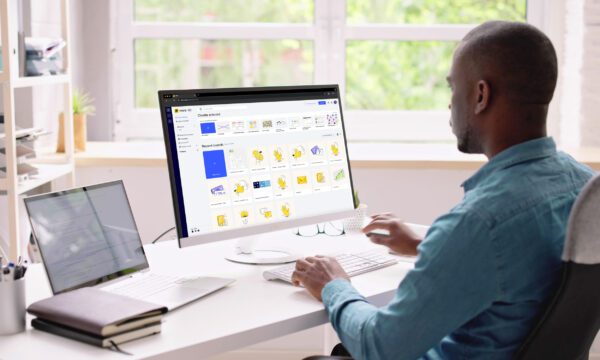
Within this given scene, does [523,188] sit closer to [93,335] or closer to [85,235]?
[93,335]

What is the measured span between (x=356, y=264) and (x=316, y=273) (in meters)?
0.28

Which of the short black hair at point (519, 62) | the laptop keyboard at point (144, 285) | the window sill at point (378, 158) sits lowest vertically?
the laptop keyboard at point (144, 285)

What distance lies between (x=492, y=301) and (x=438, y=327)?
99mm

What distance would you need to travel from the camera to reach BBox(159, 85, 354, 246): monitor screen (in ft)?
6.34

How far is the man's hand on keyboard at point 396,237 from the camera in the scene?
6.92 ft

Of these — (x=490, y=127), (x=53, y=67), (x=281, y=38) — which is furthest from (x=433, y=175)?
(x=490, y=127)

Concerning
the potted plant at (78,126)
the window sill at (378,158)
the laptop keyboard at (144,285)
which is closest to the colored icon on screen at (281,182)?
the laptop keyboard at (144,285)

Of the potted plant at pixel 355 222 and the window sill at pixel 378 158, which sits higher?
the window sill at pixel 378 158

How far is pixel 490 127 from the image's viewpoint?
1.51m

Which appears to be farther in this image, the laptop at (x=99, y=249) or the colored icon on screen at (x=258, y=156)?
the colored icon on screen at (x=258, y=156)

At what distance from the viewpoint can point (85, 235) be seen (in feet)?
5.71

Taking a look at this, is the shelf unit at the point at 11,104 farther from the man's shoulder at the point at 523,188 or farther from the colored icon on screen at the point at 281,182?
the man's shoulder at the point at 523,188

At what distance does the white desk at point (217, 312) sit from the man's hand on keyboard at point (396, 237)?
46 mm

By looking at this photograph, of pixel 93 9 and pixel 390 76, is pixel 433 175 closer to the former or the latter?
pixel 390 76
